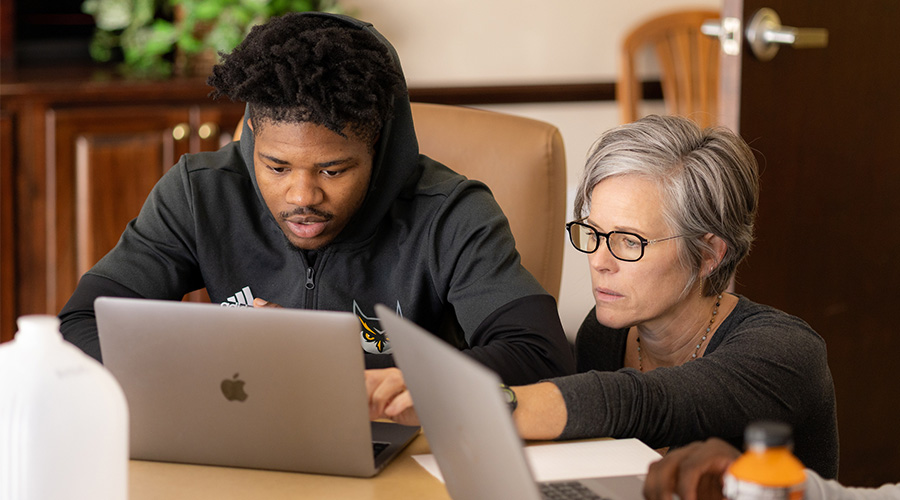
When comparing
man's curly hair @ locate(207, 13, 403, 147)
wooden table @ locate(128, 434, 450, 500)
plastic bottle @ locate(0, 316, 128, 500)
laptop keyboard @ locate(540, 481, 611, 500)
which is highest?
man's curly hair @ locate(207, 13, 403, 147)

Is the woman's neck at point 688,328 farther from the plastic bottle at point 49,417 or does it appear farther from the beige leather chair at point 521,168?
the plastic bottle at point 49,417

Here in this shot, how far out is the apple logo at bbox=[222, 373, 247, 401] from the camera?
887 mm

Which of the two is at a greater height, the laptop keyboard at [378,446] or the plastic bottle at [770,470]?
the plastic bottle at [770,470]

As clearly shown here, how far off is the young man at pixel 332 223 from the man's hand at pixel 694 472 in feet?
1.27

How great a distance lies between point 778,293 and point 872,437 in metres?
0.46

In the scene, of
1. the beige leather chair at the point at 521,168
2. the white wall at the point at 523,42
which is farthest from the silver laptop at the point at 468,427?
the white wall at the point at 523,42

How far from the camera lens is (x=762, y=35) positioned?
1910mm

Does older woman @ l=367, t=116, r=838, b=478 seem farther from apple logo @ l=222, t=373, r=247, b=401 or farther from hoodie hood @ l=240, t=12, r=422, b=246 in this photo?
apple logo @ l=222, t=373, r=247, b=401

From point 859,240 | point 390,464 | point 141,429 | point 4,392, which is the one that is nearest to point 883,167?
point 859,240

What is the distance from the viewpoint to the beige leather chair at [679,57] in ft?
10.0

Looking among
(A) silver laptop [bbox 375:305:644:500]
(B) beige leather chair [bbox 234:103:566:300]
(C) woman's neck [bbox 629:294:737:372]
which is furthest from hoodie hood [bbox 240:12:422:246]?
(A) silver laptop [bbox 375:305:644:500]

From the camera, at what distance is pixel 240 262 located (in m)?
1.44

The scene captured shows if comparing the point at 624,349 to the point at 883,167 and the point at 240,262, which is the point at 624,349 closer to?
the point at 240,262

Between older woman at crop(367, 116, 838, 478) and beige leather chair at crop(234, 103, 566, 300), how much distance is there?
0.59ft
